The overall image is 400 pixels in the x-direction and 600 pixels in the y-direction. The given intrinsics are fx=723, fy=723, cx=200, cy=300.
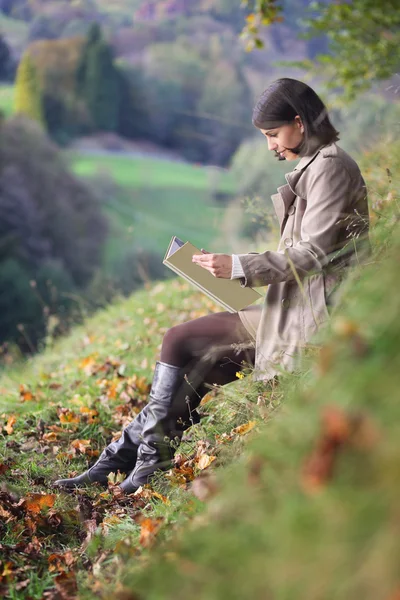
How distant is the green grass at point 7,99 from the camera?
3019 cm

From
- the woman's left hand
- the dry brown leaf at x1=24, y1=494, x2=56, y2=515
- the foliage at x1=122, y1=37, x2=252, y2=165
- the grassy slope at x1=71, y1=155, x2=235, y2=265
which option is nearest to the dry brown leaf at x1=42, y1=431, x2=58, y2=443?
the dry brown leaf at x1=24, y1=494, x2=56, y2=515

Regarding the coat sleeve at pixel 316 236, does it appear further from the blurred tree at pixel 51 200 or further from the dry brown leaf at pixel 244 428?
the blurred tree at pixel 51 200

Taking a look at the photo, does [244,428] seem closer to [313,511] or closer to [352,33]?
[313,511]

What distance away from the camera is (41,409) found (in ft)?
14.8

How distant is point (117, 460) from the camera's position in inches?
137

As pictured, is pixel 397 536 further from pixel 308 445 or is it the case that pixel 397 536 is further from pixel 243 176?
pixel 243 176

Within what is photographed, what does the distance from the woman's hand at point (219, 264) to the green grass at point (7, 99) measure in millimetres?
28483

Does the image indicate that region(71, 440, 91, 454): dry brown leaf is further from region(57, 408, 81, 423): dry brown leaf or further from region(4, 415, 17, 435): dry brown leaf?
region(4, 415, 17, 435): dry brown leaf

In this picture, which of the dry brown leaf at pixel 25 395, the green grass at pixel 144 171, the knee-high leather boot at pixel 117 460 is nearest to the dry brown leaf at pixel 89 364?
the dry brown leaf at pixel 25 395

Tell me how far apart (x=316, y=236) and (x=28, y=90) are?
31.7 metres

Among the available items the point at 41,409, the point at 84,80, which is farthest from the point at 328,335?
the point at 84,80

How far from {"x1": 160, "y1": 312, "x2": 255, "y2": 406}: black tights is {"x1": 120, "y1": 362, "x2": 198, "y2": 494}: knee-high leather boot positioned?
0.06 m

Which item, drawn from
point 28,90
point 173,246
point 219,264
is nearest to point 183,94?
point 28,90

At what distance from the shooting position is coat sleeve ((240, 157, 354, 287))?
112 inches
